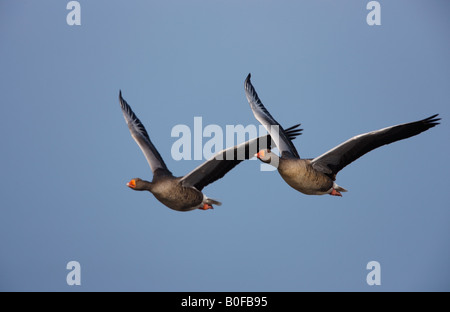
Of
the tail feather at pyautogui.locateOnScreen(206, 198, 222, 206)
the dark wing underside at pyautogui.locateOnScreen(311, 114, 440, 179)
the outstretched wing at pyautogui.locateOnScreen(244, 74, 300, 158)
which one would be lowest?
the tail feather at pyautogui.locateOnScreen(206, 198, 222, 206)

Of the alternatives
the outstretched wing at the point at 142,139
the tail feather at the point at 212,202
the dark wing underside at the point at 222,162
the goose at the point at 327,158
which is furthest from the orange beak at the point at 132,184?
the goose at the point at 327,158

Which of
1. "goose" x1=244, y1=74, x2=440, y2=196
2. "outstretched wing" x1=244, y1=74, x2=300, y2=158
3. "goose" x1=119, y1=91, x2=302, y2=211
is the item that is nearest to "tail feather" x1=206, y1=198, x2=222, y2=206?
"goose" x1=119, y1=91, x2=302, y2=211

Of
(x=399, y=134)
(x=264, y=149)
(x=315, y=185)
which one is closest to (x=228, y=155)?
(x=264, y=149)

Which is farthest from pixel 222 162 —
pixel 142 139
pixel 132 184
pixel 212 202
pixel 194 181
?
pixel 142 139

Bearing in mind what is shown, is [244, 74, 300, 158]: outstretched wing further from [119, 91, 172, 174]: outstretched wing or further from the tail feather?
[119, 91, 172, 174]: outstretched wing

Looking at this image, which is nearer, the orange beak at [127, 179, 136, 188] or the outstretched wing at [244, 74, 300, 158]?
the outstretched wing at [244, 74, 300, 158]

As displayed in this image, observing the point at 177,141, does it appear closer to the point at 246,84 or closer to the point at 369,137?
the point at 246,84

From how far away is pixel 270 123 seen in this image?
14.2 meters

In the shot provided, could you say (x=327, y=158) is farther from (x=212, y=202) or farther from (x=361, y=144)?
(x=212, y=202)

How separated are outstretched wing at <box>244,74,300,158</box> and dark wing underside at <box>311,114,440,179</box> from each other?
61 cm

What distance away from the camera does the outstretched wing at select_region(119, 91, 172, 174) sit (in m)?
14.4

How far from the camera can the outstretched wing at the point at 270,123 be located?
13828 mm

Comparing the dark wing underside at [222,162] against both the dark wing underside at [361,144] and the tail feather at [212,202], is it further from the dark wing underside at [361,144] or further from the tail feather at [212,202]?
the dark wing underside at [361,144]

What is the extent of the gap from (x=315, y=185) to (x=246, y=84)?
2661mm
